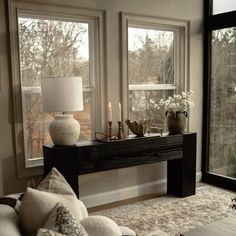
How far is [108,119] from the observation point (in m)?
3.53

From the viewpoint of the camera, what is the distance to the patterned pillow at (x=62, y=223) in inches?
49.7

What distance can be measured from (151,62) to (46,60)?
4.64 ft

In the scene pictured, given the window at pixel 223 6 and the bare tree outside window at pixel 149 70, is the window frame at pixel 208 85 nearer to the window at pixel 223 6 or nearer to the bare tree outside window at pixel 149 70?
the window at pixel 223 6

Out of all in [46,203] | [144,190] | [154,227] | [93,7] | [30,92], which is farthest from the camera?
[144,190]

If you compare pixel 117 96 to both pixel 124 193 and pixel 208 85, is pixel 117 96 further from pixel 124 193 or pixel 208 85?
pixel 208 85

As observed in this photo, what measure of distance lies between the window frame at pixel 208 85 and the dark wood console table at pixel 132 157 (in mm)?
567

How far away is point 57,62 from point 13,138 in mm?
940

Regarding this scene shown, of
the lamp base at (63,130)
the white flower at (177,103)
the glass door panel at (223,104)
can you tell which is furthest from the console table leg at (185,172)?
the lamp base at (63,130)

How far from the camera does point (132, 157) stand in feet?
10.8

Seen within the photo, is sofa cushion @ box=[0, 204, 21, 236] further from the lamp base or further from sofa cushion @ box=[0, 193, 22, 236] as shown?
the lamp base

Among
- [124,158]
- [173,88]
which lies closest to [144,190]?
[124,158]

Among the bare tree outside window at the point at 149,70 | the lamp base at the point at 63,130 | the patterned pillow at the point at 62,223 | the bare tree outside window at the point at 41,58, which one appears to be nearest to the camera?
the patterned pillow at the point at 62,223

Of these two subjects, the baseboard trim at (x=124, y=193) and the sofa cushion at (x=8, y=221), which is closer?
the sofa cushion at (x=8, y=221)

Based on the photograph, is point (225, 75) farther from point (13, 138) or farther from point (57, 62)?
point (13, 138)
